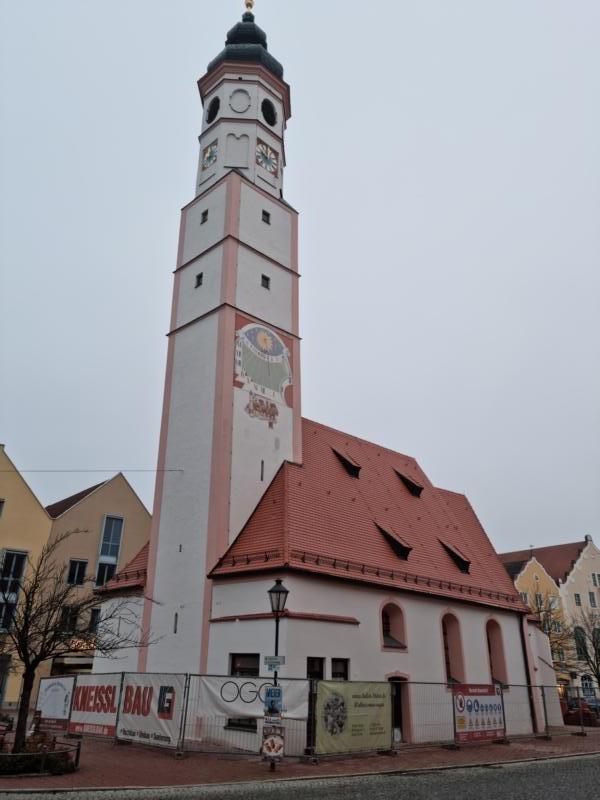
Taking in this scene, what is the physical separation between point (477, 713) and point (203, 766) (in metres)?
9.23

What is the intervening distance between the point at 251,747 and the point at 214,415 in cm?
1088

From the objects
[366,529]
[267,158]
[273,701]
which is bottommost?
[273,701]

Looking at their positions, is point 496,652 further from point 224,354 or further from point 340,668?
point 224,354

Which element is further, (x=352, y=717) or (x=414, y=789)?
(x=352, y=717)

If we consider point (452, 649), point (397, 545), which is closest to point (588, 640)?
point (452, 649)

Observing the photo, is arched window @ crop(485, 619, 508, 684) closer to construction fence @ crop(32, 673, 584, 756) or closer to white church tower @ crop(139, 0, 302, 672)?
construction fence @ crop(32, 673, 584, 756)

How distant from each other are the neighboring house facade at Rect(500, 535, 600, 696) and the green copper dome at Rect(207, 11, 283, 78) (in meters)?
43.7

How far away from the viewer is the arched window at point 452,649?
80.0 feet

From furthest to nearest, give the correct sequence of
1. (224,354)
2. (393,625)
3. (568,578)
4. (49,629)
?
(568,578) → (224,354) → (393,625) → (49,629)

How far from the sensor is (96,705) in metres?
18.3

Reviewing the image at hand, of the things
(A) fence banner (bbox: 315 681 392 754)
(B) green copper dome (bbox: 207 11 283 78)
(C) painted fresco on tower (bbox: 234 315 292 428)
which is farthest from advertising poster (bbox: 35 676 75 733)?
(B) green copper dome (bbox: 207 11 283 78)

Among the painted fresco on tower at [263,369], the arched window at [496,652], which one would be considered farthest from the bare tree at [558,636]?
the painted fresco on tower at [263,369]

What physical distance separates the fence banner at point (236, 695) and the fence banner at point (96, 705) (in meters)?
2.79

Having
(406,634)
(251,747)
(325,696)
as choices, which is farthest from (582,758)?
(251,747)
